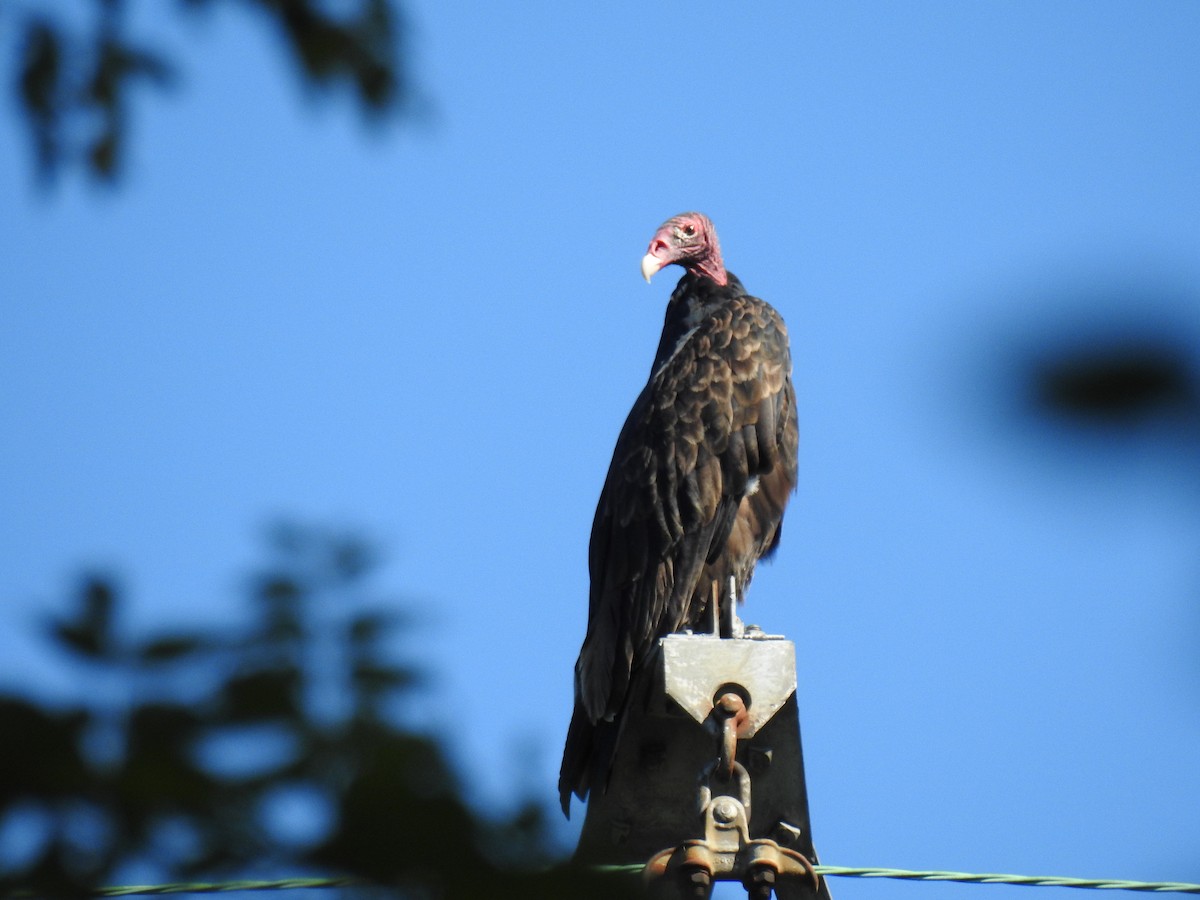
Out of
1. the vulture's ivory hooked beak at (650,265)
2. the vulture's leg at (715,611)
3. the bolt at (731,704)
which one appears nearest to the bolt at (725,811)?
the bolt at (731,704)

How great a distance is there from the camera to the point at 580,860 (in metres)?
1.03

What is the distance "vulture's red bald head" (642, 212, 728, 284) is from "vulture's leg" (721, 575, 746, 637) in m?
1.59

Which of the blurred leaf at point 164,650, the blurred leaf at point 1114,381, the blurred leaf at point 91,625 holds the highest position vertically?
the blurred leaf at point 1114,381

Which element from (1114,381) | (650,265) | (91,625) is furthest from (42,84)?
(650,265)

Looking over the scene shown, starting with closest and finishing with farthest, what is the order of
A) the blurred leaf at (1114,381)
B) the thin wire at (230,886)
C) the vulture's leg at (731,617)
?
1. the blurred leaf at (1114,381)
2. the thin wire at (230,886)
3. the vulture's leg at (731,617)

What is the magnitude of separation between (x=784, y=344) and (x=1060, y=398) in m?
5.52

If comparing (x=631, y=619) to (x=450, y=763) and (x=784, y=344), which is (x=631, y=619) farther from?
(x=450, y=763)

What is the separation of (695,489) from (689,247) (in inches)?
56.1

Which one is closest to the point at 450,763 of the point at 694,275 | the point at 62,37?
the point at 62,37

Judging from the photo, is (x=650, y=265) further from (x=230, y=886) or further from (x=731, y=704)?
(x=230, y=886)

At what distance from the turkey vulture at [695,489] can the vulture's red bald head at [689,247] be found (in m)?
0.50

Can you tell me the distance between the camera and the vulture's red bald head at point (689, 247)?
6.77 meters

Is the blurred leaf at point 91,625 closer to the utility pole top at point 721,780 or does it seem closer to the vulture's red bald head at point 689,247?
the utility pole top at point 721,780

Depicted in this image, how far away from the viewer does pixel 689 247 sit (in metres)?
6.84
